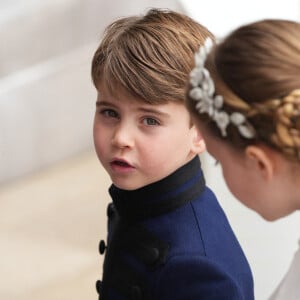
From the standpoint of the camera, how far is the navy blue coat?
51.3 inches

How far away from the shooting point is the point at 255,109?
1002 mm

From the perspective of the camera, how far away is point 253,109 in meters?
1.00

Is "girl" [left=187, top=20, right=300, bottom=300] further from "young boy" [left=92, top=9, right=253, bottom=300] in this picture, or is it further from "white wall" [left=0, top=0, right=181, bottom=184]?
"white wall" [left=0, top=0, right=181, bottom=184]

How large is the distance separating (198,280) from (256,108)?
40 centimetres

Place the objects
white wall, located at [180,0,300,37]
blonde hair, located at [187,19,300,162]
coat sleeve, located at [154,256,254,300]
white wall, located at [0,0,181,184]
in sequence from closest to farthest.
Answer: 1. blonde hair, located at [187,19,300,162]
2. coat sleeve, located at [154,256,254,300]
3. white wall, located at [180,0,300,37]
4. white wall, located at [0,0,181,184]

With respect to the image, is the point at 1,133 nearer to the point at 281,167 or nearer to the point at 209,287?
the point at 209,287


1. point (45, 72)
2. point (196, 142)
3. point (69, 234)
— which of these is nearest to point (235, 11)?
point (196, 142)

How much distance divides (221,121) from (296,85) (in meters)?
0.12

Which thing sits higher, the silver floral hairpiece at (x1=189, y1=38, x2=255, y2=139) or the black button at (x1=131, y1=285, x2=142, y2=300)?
the silver floral hairpiece at (x1=189, y1=38, x2=255, y2=139)

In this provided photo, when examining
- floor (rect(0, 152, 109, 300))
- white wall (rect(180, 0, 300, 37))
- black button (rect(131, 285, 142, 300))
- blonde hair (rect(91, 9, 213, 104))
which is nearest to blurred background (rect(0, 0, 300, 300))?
floor (rect(0, 152, 109, 300))

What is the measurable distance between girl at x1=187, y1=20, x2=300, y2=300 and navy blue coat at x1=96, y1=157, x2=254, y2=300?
24 centimetres

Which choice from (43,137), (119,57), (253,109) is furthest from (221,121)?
(43,137)

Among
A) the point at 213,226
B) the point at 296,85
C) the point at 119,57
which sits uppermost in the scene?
the point at 119,57

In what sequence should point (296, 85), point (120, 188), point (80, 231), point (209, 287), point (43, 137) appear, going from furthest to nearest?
point (43, 137), point (80, 231), point (120, 188), point (209, 287), point (296, 85)
